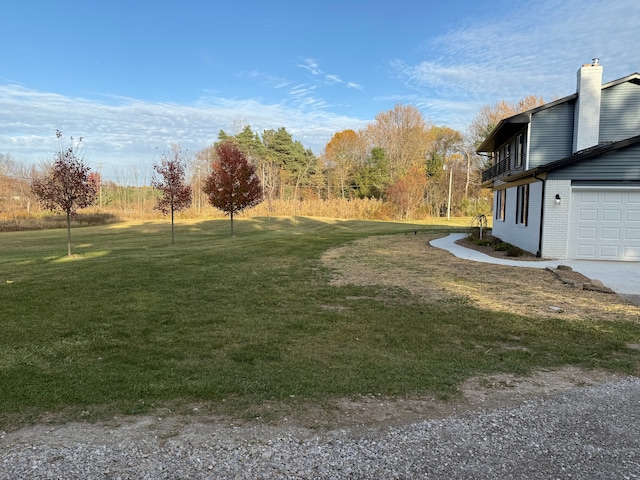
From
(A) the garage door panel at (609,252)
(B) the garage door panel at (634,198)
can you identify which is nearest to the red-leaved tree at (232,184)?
(A) the garage door panel at (609,252)

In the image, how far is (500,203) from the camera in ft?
61.4

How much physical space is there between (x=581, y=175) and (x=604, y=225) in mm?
1560

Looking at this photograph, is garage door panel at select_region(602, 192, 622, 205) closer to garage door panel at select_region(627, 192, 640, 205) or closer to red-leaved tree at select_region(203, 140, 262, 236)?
garage door panel at select_region(627, 192, 640, 205)

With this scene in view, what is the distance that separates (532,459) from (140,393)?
295 cm

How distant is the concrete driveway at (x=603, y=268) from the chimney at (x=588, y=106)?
4336 millimetres

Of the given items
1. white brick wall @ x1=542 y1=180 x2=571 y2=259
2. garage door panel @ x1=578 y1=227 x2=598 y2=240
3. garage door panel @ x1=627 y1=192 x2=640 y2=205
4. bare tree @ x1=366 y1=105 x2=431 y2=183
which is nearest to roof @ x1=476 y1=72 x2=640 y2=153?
Result: white brick wall @ x1=542 y1=180 x2=571 y2=259

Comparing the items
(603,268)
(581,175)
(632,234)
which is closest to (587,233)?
(632,234)

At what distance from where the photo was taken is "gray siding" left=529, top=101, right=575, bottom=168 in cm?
1437

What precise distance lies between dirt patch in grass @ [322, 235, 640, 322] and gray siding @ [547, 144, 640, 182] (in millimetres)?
3470

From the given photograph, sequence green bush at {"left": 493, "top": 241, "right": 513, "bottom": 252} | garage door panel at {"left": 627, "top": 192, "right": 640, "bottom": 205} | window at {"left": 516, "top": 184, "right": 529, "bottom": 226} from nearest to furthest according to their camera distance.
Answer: garage door panel at {"left": 627, "top": 192, "right": 640, "bottom": 205} → green bush at {"left": 493, "top": 241, "right": 513, "bottom": 252} → window at {"left": 516, "top": 184, "right": 529, "bottom": 226}

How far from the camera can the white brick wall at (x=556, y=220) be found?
12.1m

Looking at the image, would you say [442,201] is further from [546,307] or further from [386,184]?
[546,307]

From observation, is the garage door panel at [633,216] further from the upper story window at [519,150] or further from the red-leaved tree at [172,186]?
the red-leaved tree at [172,186]

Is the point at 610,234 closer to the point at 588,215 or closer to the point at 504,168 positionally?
the point at 588,215
